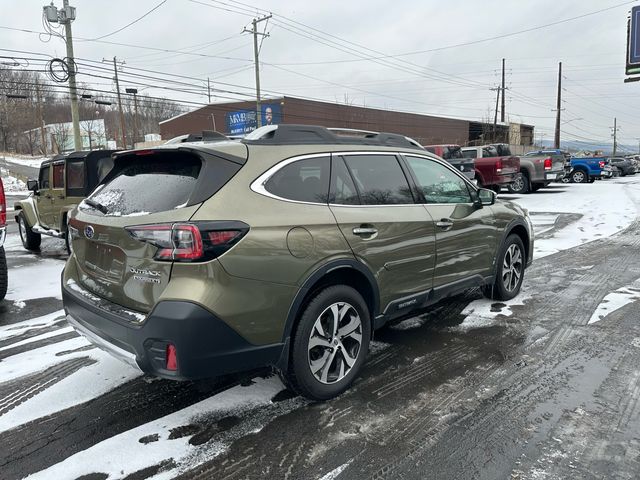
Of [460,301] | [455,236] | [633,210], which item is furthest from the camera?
[633,210]

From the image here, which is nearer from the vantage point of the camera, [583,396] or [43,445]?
[43,445]

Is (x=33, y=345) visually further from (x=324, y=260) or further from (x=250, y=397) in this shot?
(x=324, y=260)

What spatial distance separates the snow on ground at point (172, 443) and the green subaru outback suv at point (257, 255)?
35 centimetres

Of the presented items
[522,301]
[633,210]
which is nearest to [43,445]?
[522,301]

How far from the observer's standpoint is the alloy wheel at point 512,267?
17.1ft

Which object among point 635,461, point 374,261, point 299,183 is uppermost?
point 299,183

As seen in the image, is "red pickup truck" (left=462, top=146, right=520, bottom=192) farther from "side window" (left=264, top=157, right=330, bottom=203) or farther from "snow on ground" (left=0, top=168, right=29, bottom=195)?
"snow on ground" (left=0, top=168, right=29, bottom=195)

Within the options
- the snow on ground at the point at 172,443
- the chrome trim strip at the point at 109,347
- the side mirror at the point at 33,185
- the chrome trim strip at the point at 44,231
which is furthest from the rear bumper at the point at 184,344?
the side mirror at the point at 33,185

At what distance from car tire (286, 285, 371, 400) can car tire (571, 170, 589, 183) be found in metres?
26.4

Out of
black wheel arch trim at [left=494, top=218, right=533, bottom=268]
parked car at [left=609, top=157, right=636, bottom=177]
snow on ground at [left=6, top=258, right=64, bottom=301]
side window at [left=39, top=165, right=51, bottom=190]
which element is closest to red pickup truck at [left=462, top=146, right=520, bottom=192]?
black wheel arch trim at [left=494, top=218, right=533, bottom=268]

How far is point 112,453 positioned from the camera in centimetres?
265

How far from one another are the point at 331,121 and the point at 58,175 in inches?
1757

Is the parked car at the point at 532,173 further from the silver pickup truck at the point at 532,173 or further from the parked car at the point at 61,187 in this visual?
the parked car at the point at 61,187

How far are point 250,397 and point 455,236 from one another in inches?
87.8
